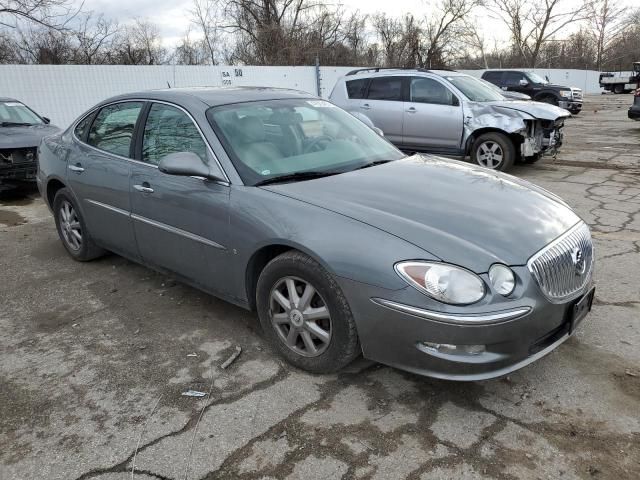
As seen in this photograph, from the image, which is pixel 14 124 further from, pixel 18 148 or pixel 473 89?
pixel 473 89

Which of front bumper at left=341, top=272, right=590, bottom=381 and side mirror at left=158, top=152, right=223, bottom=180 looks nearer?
front bumper at left=341, top=272, right=590, bottom=381

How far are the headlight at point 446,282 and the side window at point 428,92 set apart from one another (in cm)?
728

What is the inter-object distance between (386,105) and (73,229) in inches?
254

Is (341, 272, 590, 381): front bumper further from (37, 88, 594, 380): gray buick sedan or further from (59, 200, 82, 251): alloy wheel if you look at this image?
(59, 200, 82, 251): alloy wheel

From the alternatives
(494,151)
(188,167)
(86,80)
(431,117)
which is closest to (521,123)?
(494,151)

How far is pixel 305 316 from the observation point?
9.66 feet

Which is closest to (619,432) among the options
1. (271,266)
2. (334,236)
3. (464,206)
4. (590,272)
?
(590,272)

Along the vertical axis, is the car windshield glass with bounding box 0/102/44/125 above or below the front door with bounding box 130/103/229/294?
above

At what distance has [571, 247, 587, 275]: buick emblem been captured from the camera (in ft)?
9.27

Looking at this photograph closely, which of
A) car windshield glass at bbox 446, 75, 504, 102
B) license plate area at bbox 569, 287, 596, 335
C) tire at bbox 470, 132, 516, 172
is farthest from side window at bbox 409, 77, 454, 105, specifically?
license plate area at bbox 569, 287, 596, 335

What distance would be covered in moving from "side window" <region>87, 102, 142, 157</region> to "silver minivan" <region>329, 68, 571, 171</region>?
4.97 metres

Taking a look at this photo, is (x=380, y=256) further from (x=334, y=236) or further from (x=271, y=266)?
(x=271, y=266)

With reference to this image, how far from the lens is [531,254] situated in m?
2.60

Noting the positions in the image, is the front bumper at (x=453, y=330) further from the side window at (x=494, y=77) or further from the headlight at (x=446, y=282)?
the side window at (x=494, y=77)
